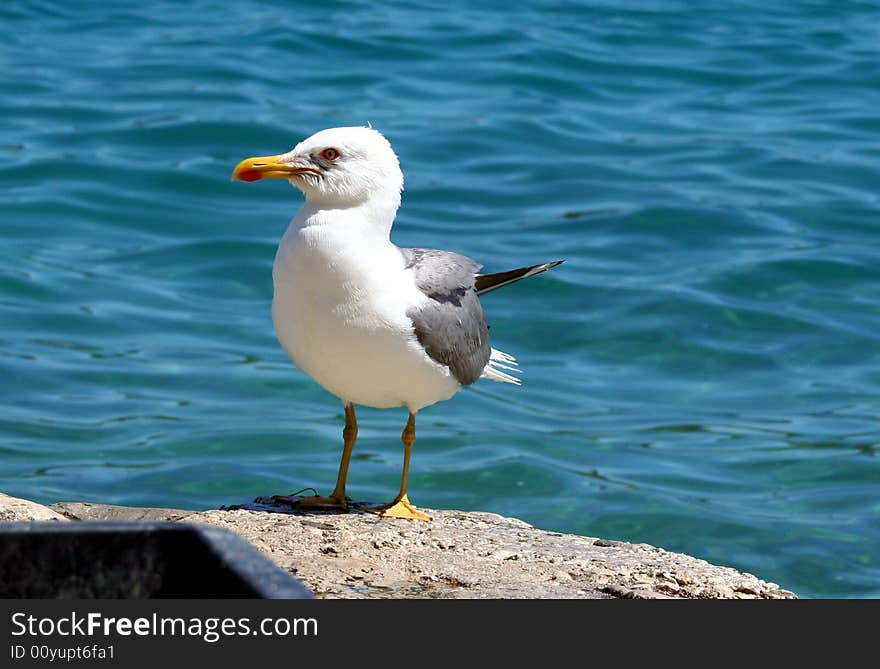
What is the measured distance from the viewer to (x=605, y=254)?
12203 mm

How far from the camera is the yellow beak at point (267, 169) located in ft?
17.6

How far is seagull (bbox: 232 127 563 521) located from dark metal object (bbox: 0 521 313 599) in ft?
9.27

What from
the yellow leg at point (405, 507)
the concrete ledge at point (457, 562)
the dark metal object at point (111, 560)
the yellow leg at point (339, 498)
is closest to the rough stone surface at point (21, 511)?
the concrete ledge at point (457, 562)

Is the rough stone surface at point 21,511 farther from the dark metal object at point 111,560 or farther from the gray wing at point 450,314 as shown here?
the dark metal object at point 111,560

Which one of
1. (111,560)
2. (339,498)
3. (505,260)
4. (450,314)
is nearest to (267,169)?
(450,314)

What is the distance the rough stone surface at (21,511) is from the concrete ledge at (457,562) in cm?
2

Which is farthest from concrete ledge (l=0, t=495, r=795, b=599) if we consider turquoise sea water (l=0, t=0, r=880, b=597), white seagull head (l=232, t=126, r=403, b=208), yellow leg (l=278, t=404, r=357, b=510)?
turquoise sea water (l=0, t=0, r=880, b=597)

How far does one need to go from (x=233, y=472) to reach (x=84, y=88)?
8040 millimetres

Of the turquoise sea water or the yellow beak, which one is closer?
the yellow beak

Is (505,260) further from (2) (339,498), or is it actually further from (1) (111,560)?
(1) (111,560)

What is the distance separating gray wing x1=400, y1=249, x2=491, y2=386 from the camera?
5.55m

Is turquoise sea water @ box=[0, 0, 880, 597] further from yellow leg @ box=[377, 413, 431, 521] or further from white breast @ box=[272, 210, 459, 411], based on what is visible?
white breast @ box=[272, 210, 459, 411]

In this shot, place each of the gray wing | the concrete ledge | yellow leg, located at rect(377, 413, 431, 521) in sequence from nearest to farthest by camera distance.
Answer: the concrete ledge → the gray wing → yellow leg, located at rect(377, 413, 431, 521)

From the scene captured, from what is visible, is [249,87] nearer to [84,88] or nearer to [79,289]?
[84,88]
